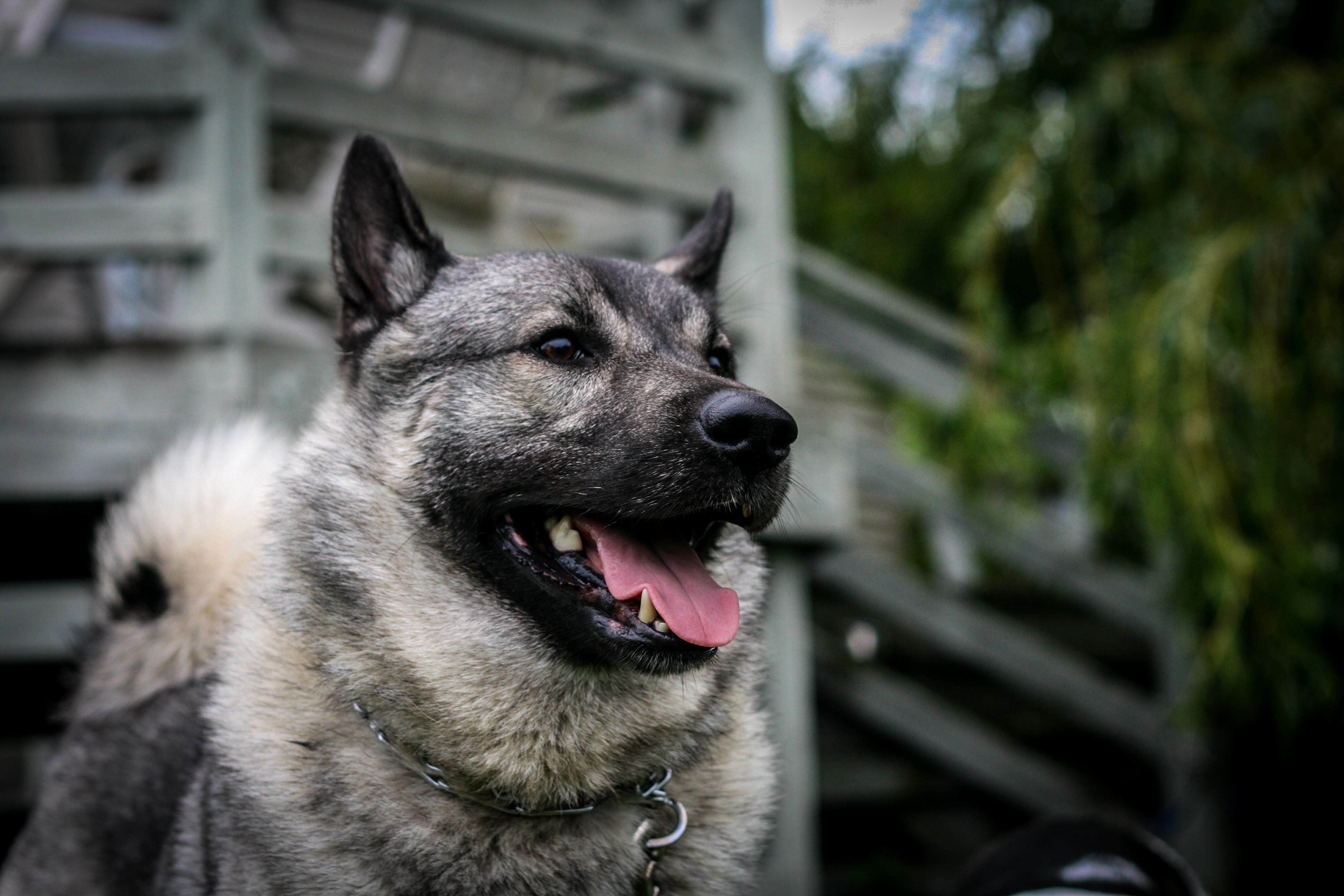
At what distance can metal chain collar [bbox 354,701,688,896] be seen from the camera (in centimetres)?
180

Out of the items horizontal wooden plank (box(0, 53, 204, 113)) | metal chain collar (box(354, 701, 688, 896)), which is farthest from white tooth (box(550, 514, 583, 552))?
horizontal wooden plank (box(0, 53, 204, 113))

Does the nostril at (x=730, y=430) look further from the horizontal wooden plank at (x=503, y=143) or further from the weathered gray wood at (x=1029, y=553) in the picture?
the weathered gray wood at (x=1029, y=553)

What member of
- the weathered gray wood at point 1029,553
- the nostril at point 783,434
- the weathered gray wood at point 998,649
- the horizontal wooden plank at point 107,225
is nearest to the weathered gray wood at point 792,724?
the weathered gray wood at point 998,649

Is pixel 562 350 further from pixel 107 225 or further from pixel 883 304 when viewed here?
pixel 883 304

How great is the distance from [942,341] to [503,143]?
6.47 ft

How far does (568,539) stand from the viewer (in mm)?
1877

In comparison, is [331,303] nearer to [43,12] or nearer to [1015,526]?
[43,12]

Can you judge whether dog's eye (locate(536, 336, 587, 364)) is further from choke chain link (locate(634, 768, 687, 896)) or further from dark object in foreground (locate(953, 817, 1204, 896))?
dark object in foreground (locate(953, 817, 1204, 896))

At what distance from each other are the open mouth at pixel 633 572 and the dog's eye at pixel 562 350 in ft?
0.99

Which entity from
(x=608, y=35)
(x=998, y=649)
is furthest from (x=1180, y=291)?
(x=608, y=35)

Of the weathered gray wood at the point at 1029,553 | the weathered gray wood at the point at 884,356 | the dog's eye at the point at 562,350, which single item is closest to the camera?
the dog's eye at the point at 562,350

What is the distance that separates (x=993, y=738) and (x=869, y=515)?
452 centimetres

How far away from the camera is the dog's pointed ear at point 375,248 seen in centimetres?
210

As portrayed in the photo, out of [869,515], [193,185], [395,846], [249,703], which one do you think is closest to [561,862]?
[395,846]
